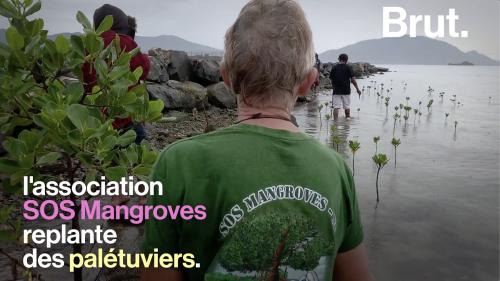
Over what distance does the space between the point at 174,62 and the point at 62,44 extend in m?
12.7

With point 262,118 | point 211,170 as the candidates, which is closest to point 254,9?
point 262,118

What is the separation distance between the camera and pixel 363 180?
20.7 feet

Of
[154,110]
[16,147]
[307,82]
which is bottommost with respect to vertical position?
[16,147]

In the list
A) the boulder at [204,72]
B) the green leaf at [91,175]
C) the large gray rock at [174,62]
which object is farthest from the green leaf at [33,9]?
the boulder at [204,72]

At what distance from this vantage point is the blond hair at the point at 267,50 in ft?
4.13

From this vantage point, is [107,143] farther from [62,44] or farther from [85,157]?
[62,44]

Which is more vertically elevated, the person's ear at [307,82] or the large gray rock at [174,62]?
the large gray rock at [174,62]

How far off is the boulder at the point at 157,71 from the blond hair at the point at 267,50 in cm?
1070

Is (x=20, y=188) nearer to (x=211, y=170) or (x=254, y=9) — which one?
(x=211, y=170)

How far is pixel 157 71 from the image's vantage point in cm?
1204

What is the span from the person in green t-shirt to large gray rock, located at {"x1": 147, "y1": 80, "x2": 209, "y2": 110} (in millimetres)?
9918

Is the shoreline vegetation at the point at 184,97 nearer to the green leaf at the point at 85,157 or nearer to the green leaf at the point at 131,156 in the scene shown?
the green leaf at the point at 131,156

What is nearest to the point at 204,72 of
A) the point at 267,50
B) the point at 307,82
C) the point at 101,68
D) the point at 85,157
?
the point at 101,68

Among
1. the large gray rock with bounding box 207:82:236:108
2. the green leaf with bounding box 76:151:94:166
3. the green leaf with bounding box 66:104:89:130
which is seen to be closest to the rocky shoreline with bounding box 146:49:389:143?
the large gray rock with bounding box 207:82:236:108
